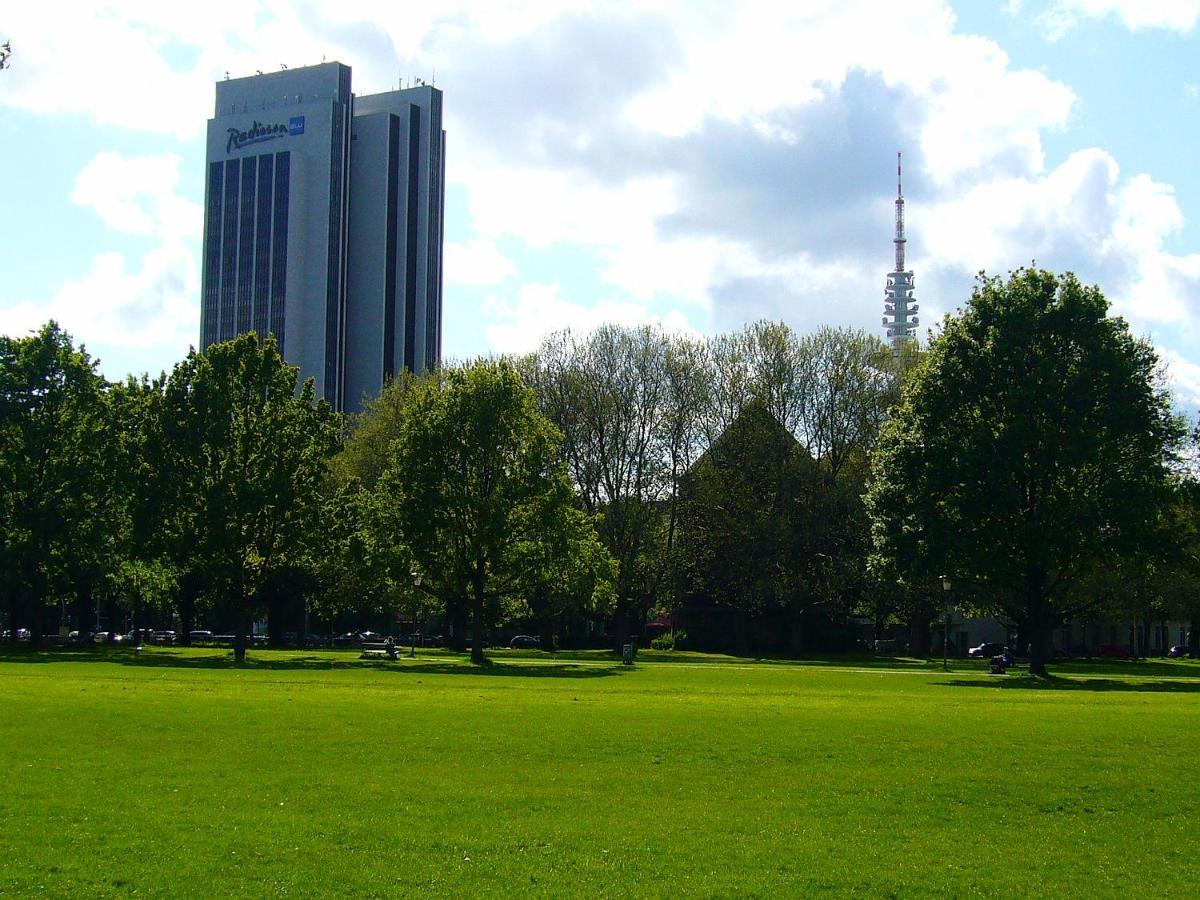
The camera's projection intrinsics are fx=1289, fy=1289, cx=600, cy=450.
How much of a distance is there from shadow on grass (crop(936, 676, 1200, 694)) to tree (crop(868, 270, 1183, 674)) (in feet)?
10.6

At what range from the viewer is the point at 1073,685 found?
50094 mm

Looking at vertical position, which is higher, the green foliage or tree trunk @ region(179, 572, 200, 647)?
tree trunk @ region(179, 572, 200, 647)

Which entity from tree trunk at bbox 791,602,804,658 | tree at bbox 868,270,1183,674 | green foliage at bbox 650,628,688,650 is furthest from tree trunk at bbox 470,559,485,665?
green foliage at bbox 650,628,688,650

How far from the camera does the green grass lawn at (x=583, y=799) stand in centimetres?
1342

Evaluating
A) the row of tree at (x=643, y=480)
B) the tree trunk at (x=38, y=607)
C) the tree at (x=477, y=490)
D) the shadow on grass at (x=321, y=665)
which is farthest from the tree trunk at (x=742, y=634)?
the tree trunk at (x=38, y=607)

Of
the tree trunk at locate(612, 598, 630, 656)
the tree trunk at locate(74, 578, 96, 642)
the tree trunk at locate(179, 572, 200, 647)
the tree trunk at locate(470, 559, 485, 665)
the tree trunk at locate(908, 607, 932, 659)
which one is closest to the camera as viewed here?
the tree trunk at locate(470, 559, 485, 665)

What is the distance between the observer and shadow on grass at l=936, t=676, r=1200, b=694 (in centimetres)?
4653

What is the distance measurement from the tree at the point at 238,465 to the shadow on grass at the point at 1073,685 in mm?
35423

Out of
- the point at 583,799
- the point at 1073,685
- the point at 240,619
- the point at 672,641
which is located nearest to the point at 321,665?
the point at 240,619

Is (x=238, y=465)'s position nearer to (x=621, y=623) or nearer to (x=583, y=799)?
(x=621, y=623)

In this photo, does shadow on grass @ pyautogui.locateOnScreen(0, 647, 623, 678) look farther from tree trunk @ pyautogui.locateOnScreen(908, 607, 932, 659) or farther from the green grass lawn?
tree trunk @ pyautogui.locateOnScreen(908, 607, 932, 659)

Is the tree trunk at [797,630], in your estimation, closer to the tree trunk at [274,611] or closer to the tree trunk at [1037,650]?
the tree trunk at [1037,650]

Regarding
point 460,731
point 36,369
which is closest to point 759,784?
point 460,731

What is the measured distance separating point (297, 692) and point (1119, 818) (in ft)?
76.8
